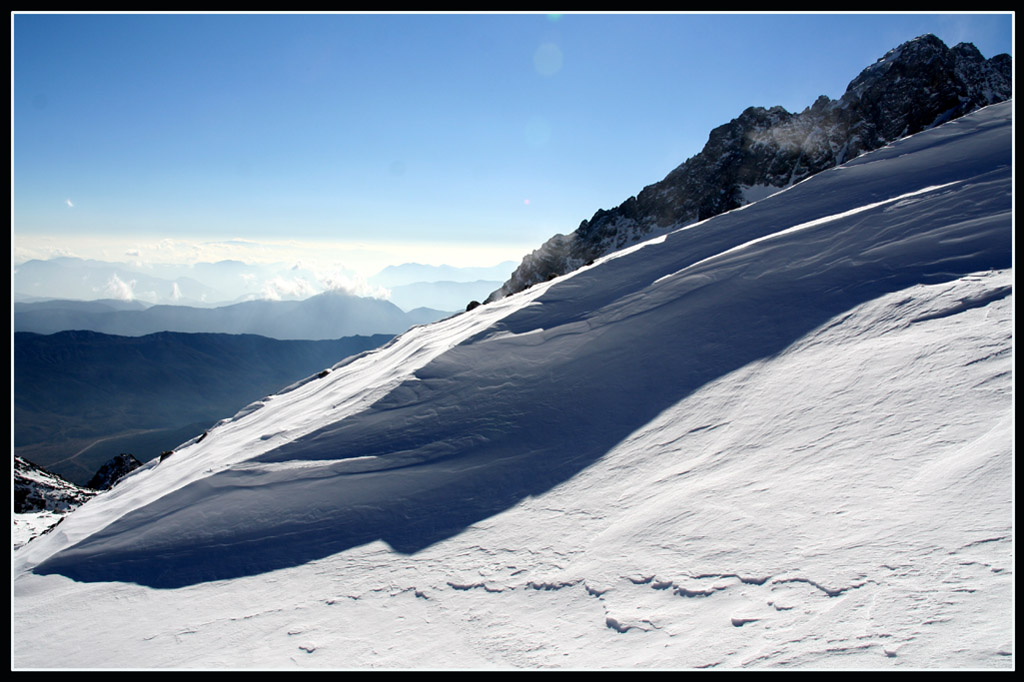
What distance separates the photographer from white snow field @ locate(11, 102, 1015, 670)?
3701 millimetres

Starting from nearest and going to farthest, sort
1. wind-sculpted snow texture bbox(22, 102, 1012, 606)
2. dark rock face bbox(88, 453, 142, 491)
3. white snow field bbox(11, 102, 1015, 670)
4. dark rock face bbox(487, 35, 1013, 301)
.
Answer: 1. white snow field bbox(11, 102, 1015, 670)
2. wind-sculpted snow texture bbox(22, 102, 1012, 606)
3. dark rock face bbox(88, 453, 142, 491)
4. dark rock face bbox(487, 35, 1013, 301)

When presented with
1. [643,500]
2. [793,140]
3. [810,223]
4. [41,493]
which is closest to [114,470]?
[41,493]

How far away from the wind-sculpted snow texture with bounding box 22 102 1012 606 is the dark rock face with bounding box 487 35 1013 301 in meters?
54.7

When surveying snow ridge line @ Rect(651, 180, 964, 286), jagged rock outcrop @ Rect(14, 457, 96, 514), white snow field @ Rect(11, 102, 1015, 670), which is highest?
snow ridge line @ Rect(651, 180, 964, 286)

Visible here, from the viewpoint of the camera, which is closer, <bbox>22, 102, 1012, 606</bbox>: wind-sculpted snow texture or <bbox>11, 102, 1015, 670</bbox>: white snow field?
<bbox>11, 102, 1015, 670</bbox>: white snow field

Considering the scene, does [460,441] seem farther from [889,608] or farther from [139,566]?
[889,608]

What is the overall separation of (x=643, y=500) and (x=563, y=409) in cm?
309

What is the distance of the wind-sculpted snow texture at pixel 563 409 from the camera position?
21.1 feet

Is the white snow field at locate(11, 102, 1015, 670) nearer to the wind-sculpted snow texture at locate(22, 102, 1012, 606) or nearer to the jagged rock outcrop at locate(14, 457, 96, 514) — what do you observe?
the wind-sculpted snow texture at locate(22, 102, 1012, 606)

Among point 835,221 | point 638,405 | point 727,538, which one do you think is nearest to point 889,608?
point 727,538

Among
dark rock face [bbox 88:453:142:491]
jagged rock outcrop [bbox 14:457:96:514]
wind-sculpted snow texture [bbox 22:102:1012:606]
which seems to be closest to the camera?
wind-sculpted snow texture [bbox 22:102:1012:606]

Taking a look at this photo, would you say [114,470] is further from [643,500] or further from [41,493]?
[643,500]

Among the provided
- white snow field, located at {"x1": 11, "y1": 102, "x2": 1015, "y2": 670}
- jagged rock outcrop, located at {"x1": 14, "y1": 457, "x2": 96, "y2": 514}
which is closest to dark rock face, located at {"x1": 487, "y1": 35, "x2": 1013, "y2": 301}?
jagged rock outcrop, located at {"x1": 14, "y1": 457, "x2": 96, "y2": 514}

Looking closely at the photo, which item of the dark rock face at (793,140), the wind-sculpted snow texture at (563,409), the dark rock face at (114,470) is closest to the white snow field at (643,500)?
the wind-sculpted snow texture at (563,409)
